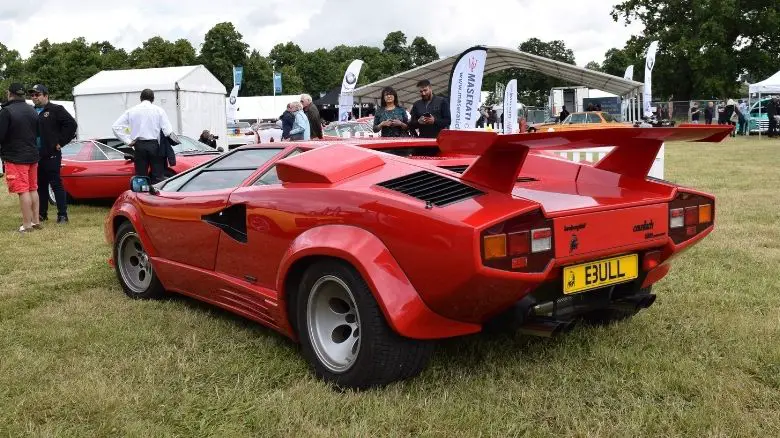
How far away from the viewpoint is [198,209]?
3.80 m

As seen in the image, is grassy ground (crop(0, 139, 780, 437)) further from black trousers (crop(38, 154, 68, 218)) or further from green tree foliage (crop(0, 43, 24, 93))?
green tree foliage (crop(0, 43, 24, 93))

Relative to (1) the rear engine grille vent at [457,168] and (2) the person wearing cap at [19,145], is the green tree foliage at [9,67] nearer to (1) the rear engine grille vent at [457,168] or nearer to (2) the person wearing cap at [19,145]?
(2) the person wearing cap at [19,145]

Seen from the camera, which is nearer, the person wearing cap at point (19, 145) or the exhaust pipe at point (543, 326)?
the exhaust pipe at point (543, 326)

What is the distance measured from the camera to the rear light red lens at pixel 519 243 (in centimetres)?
248

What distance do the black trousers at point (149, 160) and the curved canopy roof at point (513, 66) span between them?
16.4 m

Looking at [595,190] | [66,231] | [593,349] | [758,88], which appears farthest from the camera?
[758,88]

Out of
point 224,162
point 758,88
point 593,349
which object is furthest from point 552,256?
point 758,88

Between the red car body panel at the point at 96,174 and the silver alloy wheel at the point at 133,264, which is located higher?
the red car body panel at the point at 96,174

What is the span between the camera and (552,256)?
2.57 m

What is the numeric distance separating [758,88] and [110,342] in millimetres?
28060

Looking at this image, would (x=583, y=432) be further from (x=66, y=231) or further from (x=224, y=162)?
(x=66, y=231)

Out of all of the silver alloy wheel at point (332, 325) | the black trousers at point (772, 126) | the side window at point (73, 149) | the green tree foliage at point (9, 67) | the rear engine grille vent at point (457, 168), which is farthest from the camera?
the green tree foliage at point (9, 67)

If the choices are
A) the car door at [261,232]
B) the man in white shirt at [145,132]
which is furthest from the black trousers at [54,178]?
the car door at [261,232]

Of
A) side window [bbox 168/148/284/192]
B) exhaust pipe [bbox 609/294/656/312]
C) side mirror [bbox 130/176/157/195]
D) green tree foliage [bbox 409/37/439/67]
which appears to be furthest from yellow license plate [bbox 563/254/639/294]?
green tree foliage [bbox 409/37/439/67]
